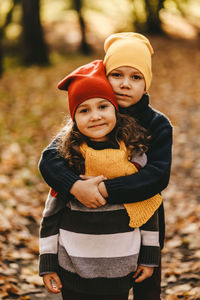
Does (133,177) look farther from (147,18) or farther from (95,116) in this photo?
(147,18)

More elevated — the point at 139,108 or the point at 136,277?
the point at 139,108

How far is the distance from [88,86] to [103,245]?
2.95 feet

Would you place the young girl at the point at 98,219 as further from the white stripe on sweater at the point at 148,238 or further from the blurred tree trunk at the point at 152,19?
the blurred tree trunk at the point at 152,19

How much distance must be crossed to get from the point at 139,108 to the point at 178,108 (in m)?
7.55

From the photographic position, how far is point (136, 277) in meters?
2.10

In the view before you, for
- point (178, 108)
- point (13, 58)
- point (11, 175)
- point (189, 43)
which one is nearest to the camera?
point (11, 175)

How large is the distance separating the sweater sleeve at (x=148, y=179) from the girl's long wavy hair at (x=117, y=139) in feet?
0.26

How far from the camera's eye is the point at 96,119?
1907mm

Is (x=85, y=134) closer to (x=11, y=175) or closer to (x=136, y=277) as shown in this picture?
(x=136, y=277)

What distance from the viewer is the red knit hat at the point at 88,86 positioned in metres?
1.93

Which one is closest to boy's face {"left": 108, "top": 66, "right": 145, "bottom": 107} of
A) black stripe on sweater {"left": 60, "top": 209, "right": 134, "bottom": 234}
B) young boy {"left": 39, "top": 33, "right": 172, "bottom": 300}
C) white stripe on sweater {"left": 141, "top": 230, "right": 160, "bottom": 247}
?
young boy {"left": 39, "top": 33, "right": 172, "bottom": 300}

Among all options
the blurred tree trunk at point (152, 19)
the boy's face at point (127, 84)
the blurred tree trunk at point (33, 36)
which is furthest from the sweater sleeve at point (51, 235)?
the blurred tree trunk at point (152, 19)

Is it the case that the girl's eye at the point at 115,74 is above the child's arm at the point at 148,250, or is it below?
above

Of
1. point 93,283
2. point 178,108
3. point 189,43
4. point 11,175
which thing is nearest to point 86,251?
point 93,283
